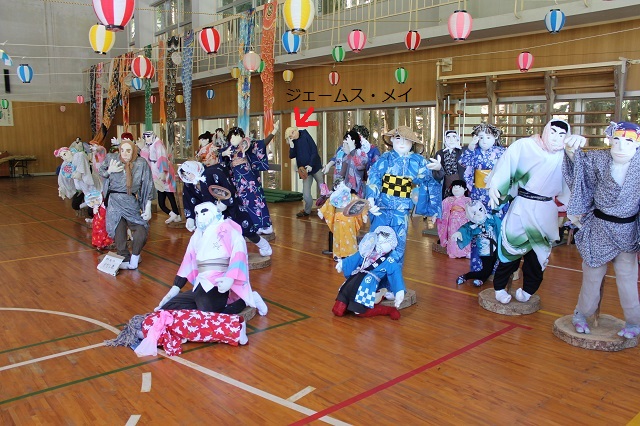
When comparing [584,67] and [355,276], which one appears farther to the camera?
[584,67]

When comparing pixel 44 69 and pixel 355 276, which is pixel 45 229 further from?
pixel 44 69

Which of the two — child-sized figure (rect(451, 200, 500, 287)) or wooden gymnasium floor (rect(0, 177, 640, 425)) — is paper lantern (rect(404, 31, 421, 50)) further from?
wooden gymnasium floor (rect(0, 177, 640, 425))

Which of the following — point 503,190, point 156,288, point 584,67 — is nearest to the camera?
point 503,190

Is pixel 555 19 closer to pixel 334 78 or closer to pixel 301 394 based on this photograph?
pixel 334 78

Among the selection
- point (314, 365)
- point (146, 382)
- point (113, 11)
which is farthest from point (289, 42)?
point (146, 382)

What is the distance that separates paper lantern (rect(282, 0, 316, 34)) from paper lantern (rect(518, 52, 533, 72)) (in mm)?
3138

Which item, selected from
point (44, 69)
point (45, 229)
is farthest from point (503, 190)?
point (44, 69)

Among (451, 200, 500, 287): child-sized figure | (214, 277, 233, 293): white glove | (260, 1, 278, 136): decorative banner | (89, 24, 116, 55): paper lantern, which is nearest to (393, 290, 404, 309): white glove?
(451, 200, 500, 287): child-sized figure

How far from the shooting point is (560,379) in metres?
3.37

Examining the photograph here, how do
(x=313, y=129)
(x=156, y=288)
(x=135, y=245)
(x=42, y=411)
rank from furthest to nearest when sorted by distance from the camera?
(x=313, y=129)
(x=135, y=245)
(x=156, y=288)
(x=42, y=411)

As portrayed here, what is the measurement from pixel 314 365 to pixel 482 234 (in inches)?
92.5

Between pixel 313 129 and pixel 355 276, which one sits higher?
pixel 313 129

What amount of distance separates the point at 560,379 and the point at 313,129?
977 cm

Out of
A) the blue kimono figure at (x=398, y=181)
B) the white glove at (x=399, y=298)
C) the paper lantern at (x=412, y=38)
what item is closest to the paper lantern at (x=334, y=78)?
the paper lantern at (x=412, y=38)
